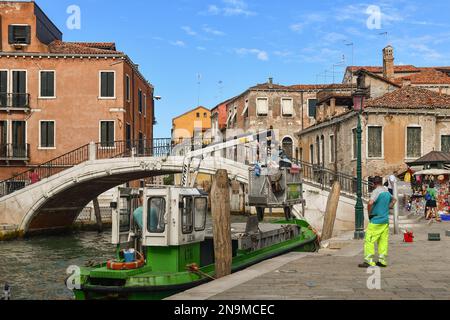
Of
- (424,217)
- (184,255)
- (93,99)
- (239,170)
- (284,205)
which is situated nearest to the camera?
(184,255)

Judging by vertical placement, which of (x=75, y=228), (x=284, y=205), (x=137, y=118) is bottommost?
(x=75, y=228)

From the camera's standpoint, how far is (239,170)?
24938 millimetres

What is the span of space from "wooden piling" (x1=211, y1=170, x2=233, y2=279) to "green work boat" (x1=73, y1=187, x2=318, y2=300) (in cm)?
27

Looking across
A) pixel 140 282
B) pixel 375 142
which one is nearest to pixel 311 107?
pixel 375 142

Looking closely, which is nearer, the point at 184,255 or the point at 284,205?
the point at 184,255

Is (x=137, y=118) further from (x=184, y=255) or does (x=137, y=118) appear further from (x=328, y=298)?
(x=328, y=298)

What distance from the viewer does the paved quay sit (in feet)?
24.6

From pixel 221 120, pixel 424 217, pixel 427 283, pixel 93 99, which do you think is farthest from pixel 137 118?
pixel 427 283

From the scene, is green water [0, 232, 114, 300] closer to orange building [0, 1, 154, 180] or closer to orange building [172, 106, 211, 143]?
orange building [0, 1, 154, 180]

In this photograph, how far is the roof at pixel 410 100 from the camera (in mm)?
29969

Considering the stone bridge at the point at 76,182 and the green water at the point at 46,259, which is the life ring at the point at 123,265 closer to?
the green water at the point at 46,259

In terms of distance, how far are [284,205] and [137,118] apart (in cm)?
2115

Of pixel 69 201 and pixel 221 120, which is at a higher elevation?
pixel 221 120

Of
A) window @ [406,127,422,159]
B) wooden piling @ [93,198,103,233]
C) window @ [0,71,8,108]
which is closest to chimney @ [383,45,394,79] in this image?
window @ [406,127,422,159]
